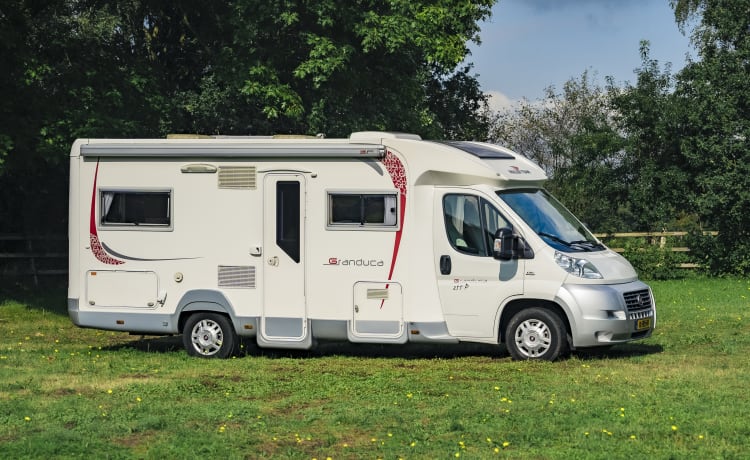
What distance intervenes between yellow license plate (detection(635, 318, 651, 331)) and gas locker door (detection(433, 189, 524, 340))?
1.48 metres

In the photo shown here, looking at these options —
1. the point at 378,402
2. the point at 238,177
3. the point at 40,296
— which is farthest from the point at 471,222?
the point at 40,296

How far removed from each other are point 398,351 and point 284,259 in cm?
225

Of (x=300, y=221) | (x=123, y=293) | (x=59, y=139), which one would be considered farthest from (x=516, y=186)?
(x=59, y=139)

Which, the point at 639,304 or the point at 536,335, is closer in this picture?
the point at 536,335

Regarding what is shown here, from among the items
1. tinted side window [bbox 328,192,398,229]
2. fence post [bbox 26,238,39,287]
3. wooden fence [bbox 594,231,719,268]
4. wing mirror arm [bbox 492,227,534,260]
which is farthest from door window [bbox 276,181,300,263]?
wooden fence [bbox 594,231,719,268]

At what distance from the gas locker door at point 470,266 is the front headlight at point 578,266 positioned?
0.48 m

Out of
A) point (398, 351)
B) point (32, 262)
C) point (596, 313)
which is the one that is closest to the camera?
point (596, 313)

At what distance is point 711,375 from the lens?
13422 mm

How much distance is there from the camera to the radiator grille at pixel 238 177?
1580cm

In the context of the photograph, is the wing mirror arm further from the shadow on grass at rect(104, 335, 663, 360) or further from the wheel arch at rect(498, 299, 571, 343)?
the shadow on grass at rect(104, 335, 663, 360)

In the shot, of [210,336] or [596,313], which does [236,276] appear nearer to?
[210,336]

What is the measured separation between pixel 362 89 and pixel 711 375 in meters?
19.1

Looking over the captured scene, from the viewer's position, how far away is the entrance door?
51.2 feet

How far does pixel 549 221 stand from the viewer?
607 inches
